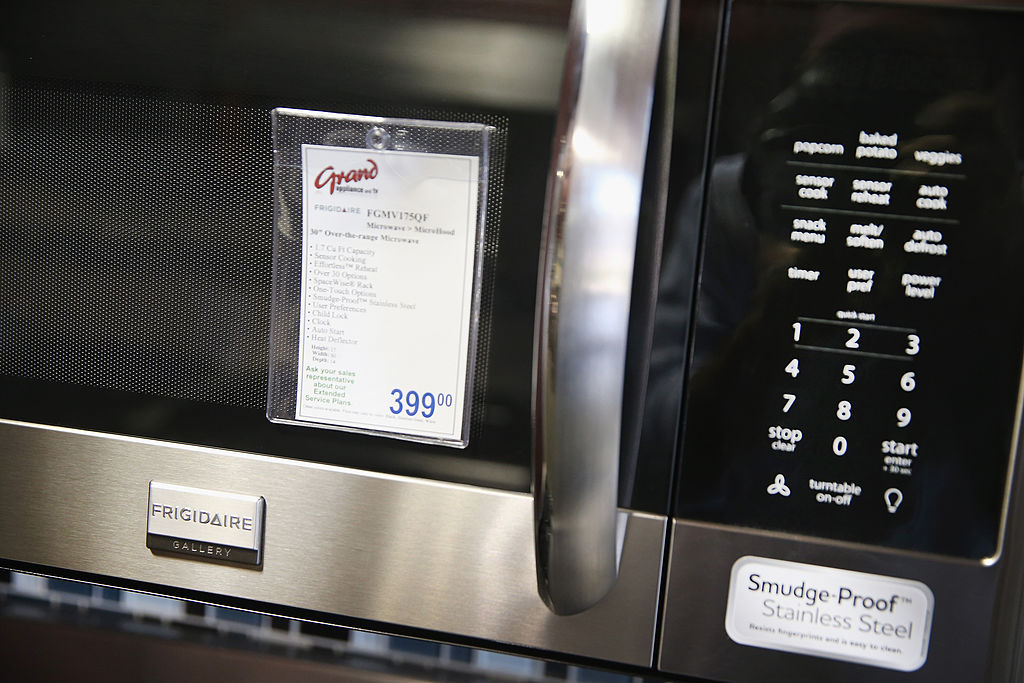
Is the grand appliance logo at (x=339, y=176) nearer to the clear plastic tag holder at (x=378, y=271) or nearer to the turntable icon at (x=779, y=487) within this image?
the clear plastic tag holder at (x=378, y=271)

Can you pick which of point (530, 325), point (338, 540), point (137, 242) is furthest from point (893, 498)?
point (137, 242)

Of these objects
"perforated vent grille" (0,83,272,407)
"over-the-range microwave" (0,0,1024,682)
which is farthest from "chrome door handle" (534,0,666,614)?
"perforated vent grille" (0,83,272,407)

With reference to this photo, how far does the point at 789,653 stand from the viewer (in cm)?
46

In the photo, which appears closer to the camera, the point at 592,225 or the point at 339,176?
the point at 592,225

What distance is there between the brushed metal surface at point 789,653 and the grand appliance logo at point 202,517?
0.85ft

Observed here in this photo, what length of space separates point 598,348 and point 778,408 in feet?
0.47

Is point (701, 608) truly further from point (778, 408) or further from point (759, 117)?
point (759, 117)

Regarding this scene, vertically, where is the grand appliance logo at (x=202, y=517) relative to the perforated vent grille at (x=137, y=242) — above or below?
below

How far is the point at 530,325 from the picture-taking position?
1.54ft

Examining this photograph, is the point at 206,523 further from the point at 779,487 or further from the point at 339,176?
the point at 779,487

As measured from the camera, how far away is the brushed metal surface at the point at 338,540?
0.49 meters

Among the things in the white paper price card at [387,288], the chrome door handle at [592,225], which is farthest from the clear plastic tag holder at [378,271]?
A: the chrome door handle at [592,225]

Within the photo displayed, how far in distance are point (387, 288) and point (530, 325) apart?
0.28 ft

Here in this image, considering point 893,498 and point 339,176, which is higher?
point 339,176
